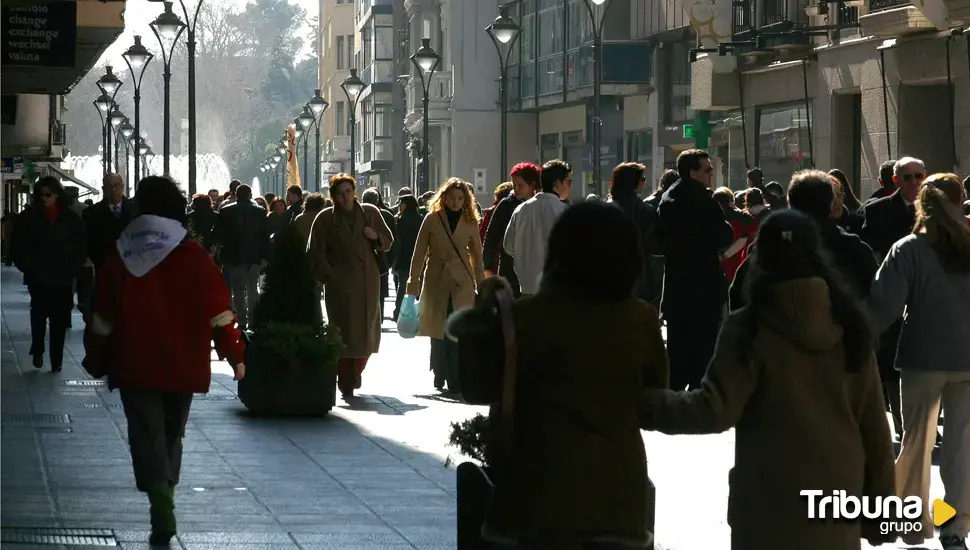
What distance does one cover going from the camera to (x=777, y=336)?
530cm

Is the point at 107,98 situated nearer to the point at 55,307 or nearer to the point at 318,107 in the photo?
the point at 318,107

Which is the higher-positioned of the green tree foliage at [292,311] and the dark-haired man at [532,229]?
the dark-haired man at [532,229]

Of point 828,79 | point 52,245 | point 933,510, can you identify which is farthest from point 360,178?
point 933,510

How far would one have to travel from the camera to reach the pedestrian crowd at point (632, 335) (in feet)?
16.5

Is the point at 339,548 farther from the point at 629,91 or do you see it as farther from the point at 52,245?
the point at 629,91

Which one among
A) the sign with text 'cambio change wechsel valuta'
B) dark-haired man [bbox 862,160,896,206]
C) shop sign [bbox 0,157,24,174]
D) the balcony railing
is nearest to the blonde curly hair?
dark-haired man [bbox 862,160,896,206]

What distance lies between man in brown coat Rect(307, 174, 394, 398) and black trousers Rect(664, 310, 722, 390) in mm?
2488

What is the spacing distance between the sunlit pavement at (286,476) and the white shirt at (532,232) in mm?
1070

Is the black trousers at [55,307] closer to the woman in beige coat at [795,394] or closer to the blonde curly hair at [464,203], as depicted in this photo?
the blonde curly hair at [464,203]

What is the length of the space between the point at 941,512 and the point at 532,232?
20.2 ft

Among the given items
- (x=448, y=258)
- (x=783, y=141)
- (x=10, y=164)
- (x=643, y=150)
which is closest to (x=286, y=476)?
(x=448, y=258)

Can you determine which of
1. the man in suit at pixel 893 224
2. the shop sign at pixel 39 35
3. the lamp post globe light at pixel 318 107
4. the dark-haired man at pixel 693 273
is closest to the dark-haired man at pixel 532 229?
the dark-haired man at pixel 693 273

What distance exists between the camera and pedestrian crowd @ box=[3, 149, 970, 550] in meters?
5.04

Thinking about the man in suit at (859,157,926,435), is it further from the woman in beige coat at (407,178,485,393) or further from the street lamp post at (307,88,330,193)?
the street lamp post at (307,88,330,193)
